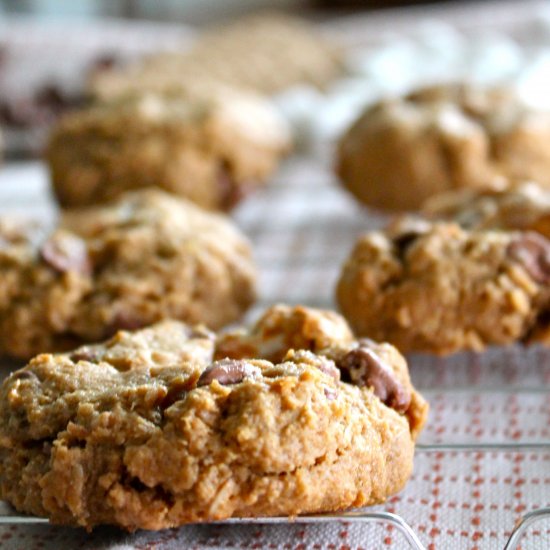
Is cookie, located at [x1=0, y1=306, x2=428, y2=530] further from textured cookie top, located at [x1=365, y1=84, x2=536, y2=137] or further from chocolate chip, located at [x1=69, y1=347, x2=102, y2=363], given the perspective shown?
textured cookie top, located at [x1=365, y1=84, x2=536, y2=137]

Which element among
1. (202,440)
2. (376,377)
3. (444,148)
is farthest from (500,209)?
(202,440)

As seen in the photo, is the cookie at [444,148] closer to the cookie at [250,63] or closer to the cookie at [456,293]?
the cookie at [456,293]

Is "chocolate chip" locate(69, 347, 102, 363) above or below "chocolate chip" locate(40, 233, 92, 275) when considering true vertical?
below

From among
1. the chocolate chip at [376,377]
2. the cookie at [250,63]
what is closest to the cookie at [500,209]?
the chocolate chip at [376,377]

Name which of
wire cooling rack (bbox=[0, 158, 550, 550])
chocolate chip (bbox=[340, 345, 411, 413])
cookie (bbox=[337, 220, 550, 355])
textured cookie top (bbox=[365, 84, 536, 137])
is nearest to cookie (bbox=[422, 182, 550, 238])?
cookie (bbox=[337, 220, 550, 355])

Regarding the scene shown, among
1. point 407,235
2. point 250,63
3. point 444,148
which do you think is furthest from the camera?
point 250,63

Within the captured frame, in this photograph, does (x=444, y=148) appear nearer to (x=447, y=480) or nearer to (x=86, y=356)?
(x=447, y=480)
